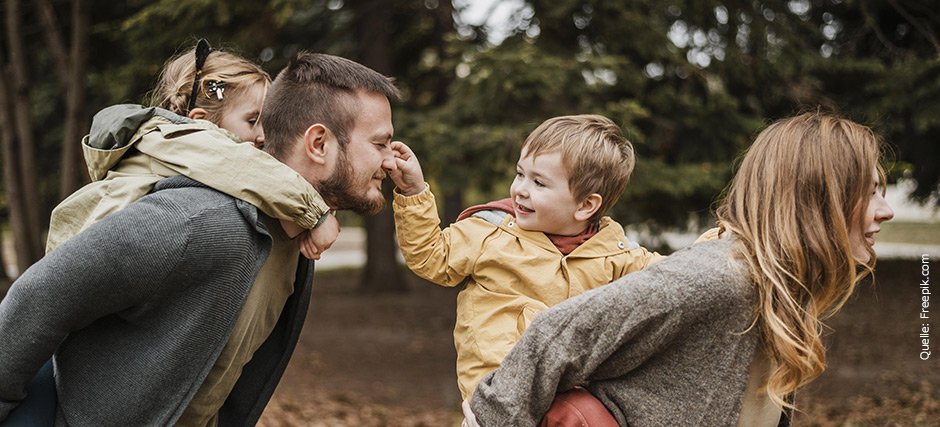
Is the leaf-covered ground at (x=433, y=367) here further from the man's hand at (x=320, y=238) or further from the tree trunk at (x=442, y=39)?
the man's hand at (x=320, y=238)

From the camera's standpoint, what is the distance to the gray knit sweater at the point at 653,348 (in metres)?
1.87

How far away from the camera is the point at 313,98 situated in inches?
100

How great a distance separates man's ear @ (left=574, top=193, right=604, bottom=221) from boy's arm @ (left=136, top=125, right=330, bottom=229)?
37.5 inches

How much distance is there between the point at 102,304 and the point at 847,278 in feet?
6.75

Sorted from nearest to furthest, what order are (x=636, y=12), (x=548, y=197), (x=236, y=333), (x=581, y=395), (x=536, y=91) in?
1. (x=581, y=395)
2. (x=236, y=333)
3. (x=548, y=197)
4. (x=536, y=91)
5. (x=636, y=12)

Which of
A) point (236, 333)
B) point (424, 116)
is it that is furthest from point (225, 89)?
point (424, 116)

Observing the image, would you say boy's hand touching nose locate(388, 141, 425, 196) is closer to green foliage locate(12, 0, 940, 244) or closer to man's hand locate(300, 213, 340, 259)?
man's hand locate(300, 213, 340, 259)

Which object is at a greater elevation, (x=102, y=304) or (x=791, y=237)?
(x=791, y=237)

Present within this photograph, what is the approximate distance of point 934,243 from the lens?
12.4 meters

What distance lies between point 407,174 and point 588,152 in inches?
25.7

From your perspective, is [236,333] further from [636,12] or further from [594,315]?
[636,12]

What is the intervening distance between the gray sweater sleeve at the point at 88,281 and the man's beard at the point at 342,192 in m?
0.59

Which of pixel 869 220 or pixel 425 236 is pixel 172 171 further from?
pixel 869 220

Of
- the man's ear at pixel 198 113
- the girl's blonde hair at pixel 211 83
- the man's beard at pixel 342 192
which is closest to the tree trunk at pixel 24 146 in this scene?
the girl's blonde hair at pixel 211 83
